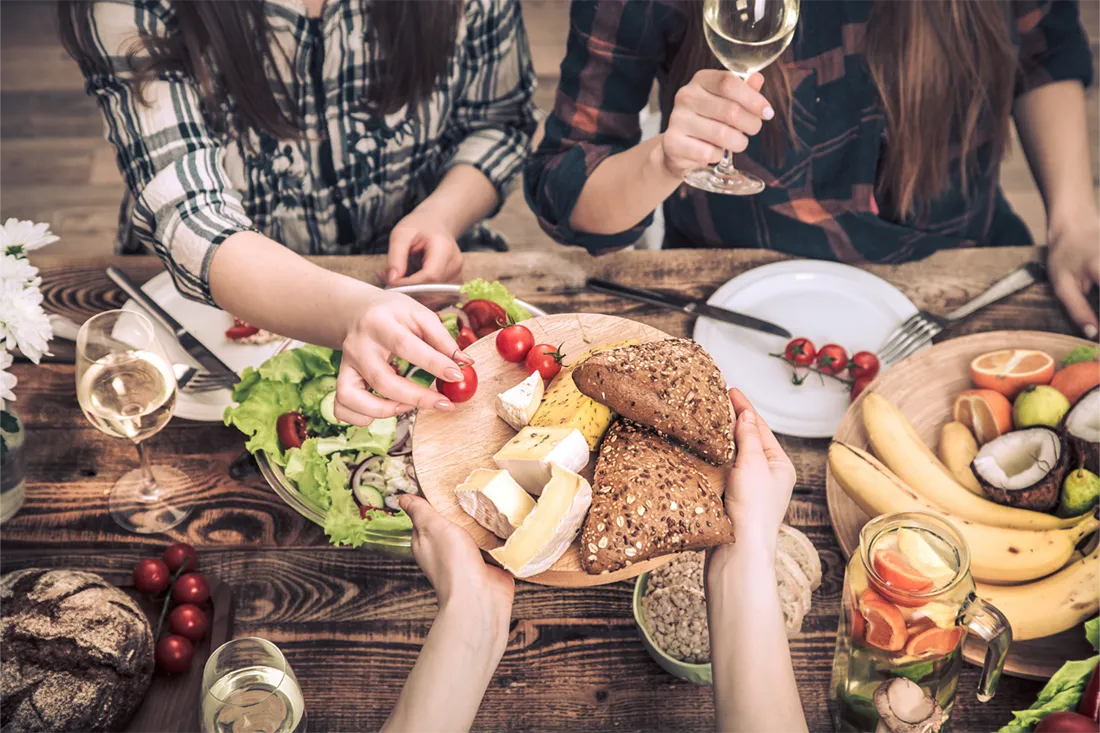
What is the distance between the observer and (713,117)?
4.70ft

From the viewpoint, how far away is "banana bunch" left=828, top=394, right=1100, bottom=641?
1.27 m

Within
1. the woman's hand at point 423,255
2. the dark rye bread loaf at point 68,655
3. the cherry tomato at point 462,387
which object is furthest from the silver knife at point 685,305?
the dark rye bread loaf at point 68,655

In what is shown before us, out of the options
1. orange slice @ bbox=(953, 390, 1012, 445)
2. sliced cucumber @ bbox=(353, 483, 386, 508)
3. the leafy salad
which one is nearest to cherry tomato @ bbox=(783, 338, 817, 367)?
orange slice @ bbox=(953, 390, 1012, 445)

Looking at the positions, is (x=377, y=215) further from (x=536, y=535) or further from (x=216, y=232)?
(x=536, y=535)

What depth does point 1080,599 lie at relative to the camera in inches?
49.8

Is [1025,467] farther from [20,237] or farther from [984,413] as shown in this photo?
[20,237]

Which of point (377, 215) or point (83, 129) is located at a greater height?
point (377, 215)

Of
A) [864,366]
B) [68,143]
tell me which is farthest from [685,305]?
[68,143]

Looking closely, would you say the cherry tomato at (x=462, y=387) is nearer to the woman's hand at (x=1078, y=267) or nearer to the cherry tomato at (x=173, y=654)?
the cherry tomato at (x=173, y=654)

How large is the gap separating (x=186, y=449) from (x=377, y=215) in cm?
71

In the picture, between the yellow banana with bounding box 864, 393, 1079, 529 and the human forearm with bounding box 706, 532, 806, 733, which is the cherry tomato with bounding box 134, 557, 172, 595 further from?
the yellow banana with bounding box 864, 393, 1079, 529

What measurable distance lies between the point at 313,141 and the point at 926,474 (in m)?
1.28

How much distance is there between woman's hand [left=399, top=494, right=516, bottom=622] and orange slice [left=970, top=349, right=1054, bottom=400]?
0.90 metres

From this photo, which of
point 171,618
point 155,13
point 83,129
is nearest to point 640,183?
point 155,13
